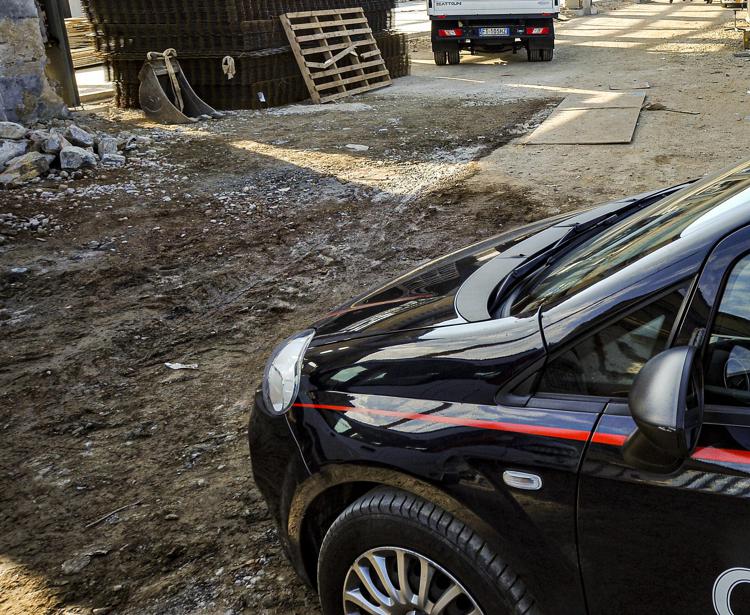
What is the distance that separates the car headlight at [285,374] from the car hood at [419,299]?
9 cm

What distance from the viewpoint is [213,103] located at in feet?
42.8

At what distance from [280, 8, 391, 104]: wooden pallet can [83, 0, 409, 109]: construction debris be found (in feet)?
0.89

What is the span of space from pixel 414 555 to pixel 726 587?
0.75 meters

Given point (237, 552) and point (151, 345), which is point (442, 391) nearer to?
point (237, 552)

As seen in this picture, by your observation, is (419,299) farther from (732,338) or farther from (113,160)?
(113,160)

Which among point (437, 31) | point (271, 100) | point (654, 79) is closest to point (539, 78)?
point (654, 79)

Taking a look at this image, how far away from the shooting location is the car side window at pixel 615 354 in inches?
72.6

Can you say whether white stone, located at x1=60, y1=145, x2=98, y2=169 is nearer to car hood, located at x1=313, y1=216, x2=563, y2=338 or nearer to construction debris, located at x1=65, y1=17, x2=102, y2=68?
car hood, located at x1=313, y1=216, x2=563, y2=338

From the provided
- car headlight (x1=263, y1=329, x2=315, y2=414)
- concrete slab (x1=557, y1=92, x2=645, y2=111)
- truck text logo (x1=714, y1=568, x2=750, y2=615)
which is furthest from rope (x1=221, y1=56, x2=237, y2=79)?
truck text logo (x1=714, y1=568, x2=750, y2=615)

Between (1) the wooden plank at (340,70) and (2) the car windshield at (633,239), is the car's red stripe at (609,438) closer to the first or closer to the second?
(2) the car windshield at (633,239)

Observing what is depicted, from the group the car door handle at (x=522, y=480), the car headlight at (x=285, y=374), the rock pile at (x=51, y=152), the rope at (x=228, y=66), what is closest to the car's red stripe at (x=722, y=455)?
the car door handle at (x=522, y=480)

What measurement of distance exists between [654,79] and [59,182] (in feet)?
32.5

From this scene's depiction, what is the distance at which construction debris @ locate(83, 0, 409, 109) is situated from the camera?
41.2 ft

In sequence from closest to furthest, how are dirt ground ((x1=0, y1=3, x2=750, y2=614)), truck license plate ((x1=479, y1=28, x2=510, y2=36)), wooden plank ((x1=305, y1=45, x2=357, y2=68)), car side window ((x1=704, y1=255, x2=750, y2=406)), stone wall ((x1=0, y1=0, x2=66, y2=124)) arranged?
car side window ((x1=704, y1=255, x2=750, y2=406))
dirt ground ((x1=0, y1=3, x2=750, y2=614))
stone wall ((x1=0, y1=0, x2=66, y2=124))
wooden plank ((x1=305, y1=45, x2=357, y2=68))
truck license plate ((x1=479, y1=28, x2=510, y2=36))
